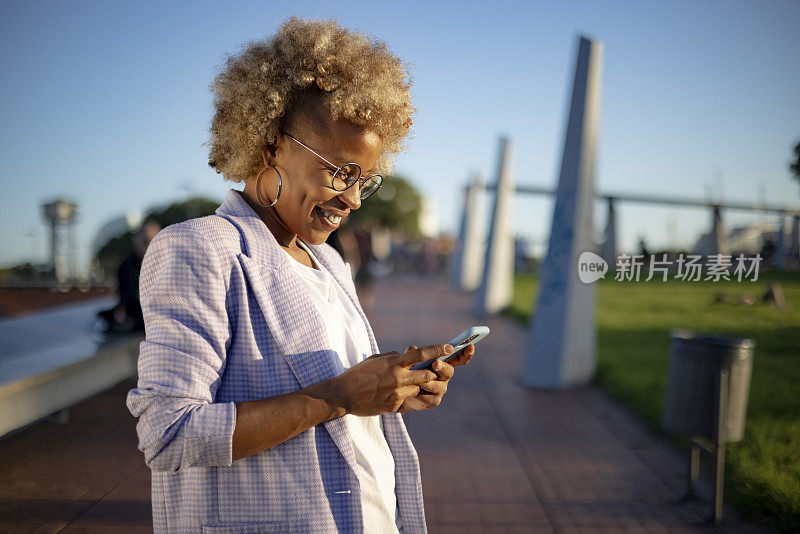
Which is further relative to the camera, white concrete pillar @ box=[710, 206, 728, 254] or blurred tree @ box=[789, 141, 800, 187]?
white concrete pillar @ box=[710, 206, 728, 254]

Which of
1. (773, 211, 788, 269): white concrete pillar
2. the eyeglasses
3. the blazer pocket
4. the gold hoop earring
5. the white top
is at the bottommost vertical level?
the blazer pocket

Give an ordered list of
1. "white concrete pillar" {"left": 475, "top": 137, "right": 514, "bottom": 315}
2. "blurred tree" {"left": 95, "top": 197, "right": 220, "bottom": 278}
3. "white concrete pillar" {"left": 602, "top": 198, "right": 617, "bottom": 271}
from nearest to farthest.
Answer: "blurred tree" {"left": 95, "top": 197, "right": 220, "bottom": 278}, "white concrete pillar" {"left": 602, "top": 198, "right": 617, "bottom": 271}, "white concrete pillar" {"left": 475, "top": 137, "right": 514, "bottom": 315}

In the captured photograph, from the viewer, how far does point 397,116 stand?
1.58 m

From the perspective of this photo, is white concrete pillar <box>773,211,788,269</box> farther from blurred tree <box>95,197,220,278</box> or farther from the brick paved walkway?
blurred tree <box>95,197,220,278</box>

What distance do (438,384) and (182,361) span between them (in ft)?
2.06

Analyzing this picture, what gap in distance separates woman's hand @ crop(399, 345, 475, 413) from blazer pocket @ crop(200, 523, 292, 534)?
0.44 m

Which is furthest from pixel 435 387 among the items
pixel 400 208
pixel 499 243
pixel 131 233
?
pixel 400 208

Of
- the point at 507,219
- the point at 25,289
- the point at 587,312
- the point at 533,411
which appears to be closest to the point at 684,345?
the point at 533,411

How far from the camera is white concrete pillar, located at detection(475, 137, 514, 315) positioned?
15453 millimetres

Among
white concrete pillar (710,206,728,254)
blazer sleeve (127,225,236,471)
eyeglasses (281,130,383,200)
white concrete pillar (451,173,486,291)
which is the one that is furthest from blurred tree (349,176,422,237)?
blazer sleeve (127,225,236,471)

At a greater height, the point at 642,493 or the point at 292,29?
the point at 292,29

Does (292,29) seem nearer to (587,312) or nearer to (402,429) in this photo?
(402,429)

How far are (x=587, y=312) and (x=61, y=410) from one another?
5.73 meters

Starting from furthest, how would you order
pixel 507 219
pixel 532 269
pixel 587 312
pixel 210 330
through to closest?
pixel 532 269, pixel 507 219, pixel 587 312, pixel 210 330
